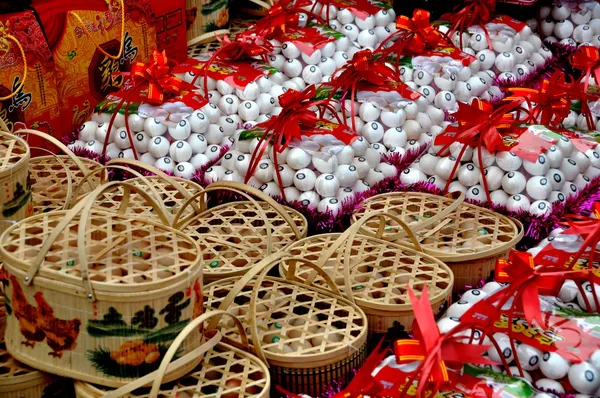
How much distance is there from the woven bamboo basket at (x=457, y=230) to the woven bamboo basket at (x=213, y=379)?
0.64 m

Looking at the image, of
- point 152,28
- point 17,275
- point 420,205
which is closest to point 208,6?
point 152,28

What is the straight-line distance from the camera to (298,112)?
7.84ft

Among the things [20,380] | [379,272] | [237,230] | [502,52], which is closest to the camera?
[20,380]

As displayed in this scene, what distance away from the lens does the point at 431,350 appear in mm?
1426

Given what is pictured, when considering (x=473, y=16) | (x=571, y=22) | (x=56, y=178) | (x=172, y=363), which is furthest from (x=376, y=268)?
(x=571, y=22)

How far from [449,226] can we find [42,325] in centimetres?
111

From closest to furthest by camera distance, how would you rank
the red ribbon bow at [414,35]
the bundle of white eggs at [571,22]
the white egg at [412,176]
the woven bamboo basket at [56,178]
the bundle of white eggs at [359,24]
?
the woven bamboo basket at [56,178]
the white egg at [412,176]
the red ribbon bow at [414,35]
the bundle of white eggs at [359,24]
the bundle of white eggs at [571,22]

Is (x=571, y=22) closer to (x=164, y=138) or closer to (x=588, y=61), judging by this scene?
(x=588, y=61)

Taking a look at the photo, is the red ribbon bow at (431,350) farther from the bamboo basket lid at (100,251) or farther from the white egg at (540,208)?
the white egg at (540,208)

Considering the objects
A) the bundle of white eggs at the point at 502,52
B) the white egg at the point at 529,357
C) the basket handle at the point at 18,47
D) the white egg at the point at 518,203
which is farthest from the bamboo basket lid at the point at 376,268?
the bundle of white eggs at the point at 502,52

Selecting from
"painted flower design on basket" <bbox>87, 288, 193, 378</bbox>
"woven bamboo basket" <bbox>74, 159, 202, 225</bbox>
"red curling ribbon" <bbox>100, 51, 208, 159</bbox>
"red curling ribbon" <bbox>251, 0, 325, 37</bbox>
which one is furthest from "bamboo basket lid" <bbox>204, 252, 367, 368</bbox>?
"red curling ribbon" <bbox>251, 0, 325, 37</bbox>

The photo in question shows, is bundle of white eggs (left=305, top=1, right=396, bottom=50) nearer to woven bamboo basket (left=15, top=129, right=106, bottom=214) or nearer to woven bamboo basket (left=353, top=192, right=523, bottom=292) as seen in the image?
woven bamboo basket (left=353, top=192, right=523, bottom=292)

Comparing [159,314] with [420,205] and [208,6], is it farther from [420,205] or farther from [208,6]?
[208,6]

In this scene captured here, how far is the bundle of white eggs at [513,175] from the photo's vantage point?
2.29 meters
